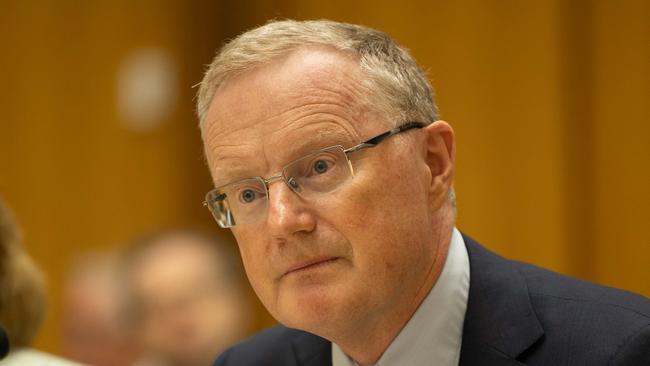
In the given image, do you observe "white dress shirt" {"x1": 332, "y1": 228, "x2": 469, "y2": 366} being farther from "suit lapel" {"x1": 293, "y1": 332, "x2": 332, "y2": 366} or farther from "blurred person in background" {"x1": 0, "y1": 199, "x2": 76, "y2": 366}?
"blurred person in background" {"x1": 0, "y1": 199, "x2": 76, "y2": 366}

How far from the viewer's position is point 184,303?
4.05 meters

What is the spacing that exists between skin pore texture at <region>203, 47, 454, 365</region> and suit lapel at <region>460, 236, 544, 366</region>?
0.14 metres

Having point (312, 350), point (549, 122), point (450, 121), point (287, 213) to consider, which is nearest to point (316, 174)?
point (287, 213)

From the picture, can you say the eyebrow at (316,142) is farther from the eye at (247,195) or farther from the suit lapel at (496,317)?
the suit lapel at (496,317)

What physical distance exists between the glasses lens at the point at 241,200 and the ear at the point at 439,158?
0.40m

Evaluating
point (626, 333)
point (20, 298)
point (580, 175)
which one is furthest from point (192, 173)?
point (626, 333)

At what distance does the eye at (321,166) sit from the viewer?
2.07 metres

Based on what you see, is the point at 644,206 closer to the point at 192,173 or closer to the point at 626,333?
the point at 626,333

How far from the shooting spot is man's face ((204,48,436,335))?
203cm

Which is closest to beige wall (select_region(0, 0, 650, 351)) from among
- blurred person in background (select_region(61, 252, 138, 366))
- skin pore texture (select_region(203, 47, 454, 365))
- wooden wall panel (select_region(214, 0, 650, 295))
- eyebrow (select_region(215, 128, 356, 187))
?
wooden wall panel (select_region(214, 0, 650, 295))

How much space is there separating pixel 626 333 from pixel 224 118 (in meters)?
0.99

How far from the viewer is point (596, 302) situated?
6.93 feet

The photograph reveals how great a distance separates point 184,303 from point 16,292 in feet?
4.05

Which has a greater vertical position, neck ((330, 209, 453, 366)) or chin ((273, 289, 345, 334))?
chin ((273, 289, 345, 334))
